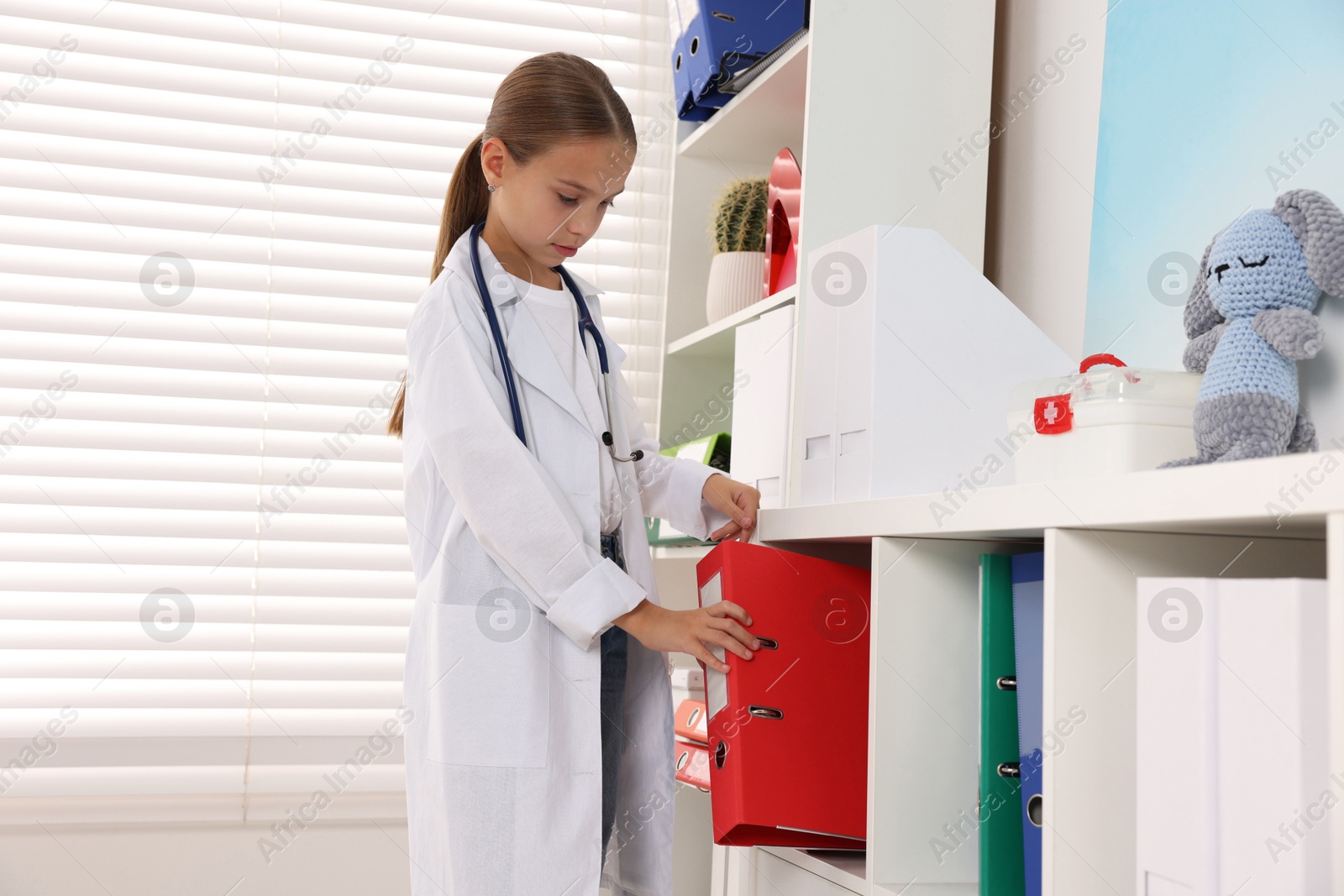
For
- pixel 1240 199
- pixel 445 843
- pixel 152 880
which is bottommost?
pixel 152 880

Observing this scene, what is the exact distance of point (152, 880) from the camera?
5.75 ft

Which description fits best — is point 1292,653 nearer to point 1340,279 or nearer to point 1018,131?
point 1340,279

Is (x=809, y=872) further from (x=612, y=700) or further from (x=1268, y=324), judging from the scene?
(x=1268, y=324)

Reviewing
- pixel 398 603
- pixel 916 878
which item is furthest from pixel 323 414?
pixel 916 878

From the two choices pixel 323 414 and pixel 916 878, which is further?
pixel 323 414

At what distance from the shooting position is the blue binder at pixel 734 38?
1.59m

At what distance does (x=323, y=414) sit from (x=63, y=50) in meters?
0.77

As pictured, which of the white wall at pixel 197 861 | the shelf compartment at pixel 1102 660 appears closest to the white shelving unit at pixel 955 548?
the shelf compartment at pixel 1102 660

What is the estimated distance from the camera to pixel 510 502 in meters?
1.03

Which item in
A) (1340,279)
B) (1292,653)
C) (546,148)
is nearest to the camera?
(1292,653)

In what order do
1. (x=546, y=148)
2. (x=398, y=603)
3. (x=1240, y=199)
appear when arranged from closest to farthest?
(x=1240, y=199), (x=546, y=148), (x=398, y=603)

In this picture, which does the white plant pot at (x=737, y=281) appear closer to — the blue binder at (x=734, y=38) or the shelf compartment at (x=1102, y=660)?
the blue binder at (x=734, y=38)

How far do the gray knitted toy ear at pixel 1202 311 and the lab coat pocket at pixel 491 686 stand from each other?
0.65 m

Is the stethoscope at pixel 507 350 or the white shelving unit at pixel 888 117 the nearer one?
the stethoscope at pixel 507 350
